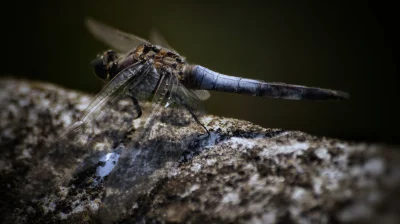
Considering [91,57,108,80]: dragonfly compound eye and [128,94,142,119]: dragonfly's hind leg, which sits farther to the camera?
[91,57,108,80]: dragonfly compound eye

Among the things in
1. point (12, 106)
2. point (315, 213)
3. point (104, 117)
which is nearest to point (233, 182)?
point (315, 213)

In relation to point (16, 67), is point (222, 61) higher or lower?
higher

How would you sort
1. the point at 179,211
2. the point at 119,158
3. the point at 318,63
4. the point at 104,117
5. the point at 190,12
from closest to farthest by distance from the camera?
the point at 179,211 → the point at 119,158 → the point at 104,117 → the point at 318,63 → the point at 190,12

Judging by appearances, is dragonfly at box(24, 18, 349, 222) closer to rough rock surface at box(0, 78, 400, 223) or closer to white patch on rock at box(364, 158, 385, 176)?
rough rock surface at box(0, 78, 400, 223)

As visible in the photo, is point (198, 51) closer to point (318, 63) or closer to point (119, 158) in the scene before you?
point (318, 63)

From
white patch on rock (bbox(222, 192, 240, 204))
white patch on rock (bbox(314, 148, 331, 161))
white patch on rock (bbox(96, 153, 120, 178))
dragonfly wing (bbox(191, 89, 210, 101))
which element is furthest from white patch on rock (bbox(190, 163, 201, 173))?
dragonfly wing (bbox(191, 89, 210, 101))

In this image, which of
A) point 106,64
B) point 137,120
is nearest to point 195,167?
point 137,120
